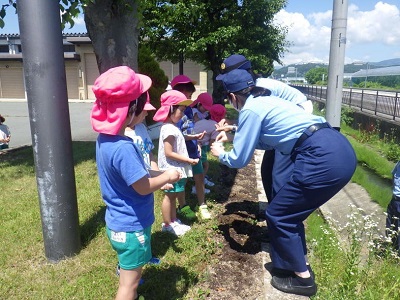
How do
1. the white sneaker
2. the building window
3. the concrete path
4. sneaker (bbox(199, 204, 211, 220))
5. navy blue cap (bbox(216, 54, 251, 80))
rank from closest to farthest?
navy blue cap (bbox(216, 54, 251, 80)), the concrete path, the white sneaker, sneaker (bbox(199, 204, 211, 220)), the building window

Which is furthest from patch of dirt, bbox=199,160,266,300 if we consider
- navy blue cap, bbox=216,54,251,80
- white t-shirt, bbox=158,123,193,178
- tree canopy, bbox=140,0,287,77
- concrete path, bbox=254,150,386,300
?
tree canopy, bbox=140,0,287,77

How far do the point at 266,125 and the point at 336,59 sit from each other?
2302mm

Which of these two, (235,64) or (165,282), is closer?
(165,282)

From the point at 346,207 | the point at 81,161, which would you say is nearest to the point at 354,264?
the point at 346,207

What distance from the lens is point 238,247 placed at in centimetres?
342

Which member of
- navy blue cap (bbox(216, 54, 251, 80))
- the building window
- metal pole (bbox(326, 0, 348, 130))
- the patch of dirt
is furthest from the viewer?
the building window

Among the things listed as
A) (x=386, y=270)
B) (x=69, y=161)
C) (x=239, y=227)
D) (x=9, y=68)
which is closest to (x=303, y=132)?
(x=386, y=270)

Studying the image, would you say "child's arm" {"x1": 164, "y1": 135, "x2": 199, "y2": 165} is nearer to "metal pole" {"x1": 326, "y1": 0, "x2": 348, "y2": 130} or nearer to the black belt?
the black belt

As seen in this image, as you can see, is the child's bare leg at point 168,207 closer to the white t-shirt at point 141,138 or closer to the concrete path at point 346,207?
the white t-shirt at point 141,138

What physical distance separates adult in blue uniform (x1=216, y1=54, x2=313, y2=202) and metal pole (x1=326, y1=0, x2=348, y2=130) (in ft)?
3.05

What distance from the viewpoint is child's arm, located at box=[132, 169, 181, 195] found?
75.8 inches

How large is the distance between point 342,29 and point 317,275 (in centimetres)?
294

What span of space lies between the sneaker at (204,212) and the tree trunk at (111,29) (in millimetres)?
2015

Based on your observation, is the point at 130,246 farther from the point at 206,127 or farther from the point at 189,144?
the point at 206,127
